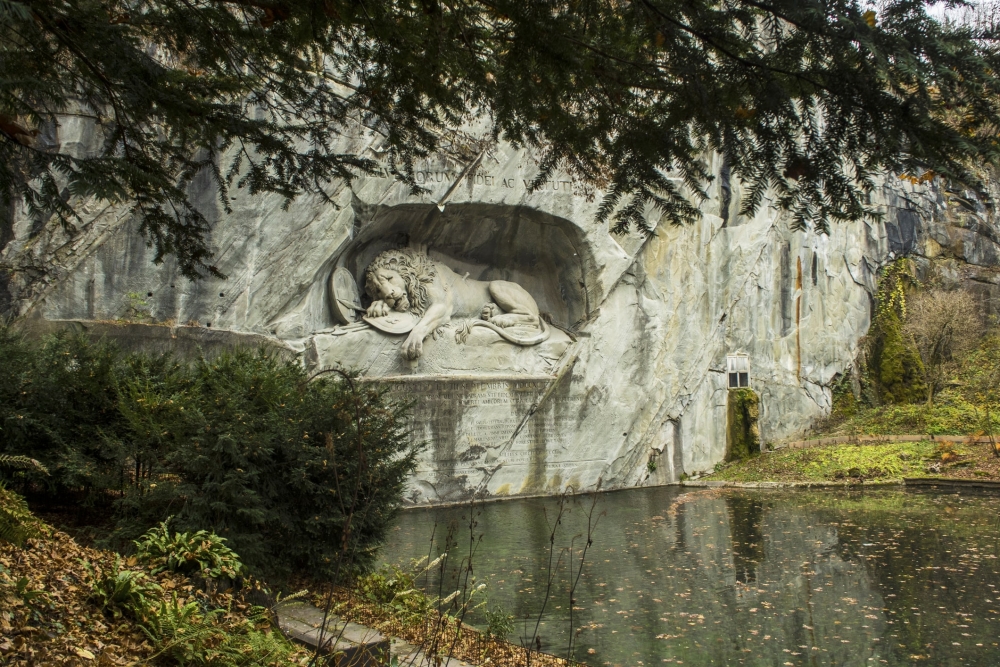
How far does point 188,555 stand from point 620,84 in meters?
3.14

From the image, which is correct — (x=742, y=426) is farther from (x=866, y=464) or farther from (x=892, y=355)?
(x=892, y=355)

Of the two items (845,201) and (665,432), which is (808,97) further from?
(665,432)

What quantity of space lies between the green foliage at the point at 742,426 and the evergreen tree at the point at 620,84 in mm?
11105

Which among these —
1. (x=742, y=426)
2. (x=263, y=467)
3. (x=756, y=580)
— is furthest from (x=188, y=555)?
(x=742, y=426)

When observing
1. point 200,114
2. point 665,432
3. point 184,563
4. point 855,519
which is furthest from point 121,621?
point 665,432

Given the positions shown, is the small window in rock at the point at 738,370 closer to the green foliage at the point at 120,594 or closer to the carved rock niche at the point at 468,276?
the carved rock niche at the point at 468,276

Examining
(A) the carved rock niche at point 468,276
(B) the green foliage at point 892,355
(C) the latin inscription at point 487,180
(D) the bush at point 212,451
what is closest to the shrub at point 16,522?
(D) the bush at point 212,451

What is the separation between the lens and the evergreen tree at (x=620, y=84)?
2789 mm

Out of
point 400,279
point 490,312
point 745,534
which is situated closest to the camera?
point 745,534

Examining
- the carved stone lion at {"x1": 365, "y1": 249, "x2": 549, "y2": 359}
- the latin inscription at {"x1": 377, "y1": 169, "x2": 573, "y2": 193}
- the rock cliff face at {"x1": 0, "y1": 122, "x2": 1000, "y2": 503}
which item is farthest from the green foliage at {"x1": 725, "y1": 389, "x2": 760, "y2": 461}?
the latin inscription at {"x1": 377, "y1": 169, "x2": 573, "y2": 193}

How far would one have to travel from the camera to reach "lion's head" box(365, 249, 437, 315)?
12.1 meters

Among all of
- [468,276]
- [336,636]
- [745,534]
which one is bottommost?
[745,534]

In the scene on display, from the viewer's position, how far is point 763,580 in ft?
20.7

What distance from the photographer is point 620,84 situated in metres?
3.60
